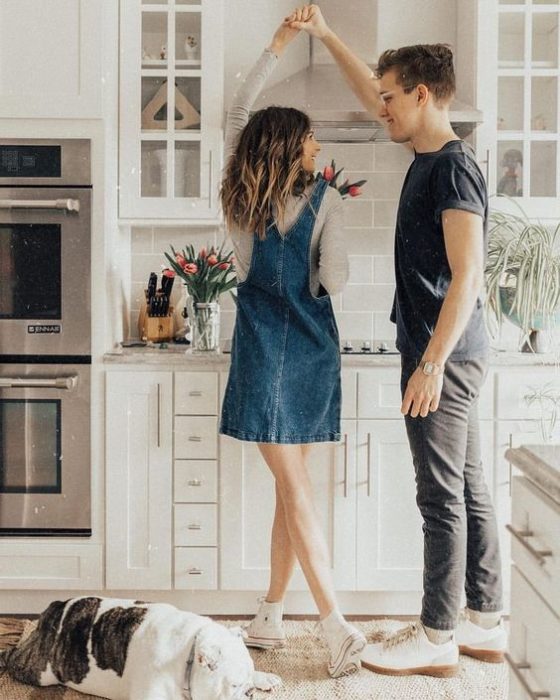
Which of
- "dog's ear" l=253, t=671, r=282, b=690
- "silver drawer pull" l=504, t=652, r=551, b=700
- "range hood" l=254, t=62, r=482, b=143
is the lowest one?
"dog's ear" l=253, t=671, r=282, b=690

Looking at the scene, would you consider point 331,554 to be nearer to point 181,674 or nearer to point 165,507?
point 165,507

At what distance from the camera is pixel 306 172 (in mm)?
2223

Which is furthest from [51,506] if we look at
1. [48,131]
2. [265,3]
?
[265,3]

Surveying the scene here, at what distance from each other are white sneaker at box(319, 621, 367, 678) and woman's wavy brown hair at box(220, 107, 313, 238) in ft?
3.68

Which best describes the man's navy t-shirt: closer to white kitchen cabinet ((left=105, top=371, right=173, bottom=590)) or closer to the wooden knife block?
white kitchen cabinet ((left=105, top=371, right=173, bottom=590))

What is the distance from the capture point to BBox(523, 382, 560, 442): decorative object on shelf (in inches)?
104

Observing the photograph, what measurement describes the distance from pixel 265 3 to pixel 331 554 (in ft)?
7.14

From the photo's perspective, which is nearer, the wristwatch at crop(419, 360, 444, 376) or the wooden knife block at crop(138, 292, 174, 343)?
the wristwatch at crop(419, 360, 444, 376)

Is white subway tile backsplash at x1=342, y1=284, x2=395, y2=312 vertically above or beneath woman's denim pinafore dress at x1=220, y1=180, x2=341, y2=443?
above

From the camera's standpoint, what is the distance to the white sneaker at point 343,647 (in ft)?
7.41

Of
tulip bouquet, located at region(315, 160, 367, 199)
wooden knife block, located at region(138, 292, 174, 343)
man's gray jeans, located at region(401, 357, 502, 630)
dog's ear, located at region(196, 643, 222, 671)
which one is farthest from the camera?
wooden knife block, located at region(138, 292, 174, 343)

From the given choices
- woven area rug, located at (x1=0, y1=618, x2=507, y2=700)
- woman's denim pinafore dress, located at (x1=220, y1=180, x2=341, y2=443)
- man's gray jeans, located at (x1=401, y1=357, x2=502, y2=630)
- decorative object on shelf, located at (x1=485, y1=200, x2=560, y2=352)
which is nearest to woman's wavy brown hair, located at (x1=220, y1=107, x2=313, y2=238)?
woman's denim pinafore dress, located at (x1=220, y1=180, x2=341, y2=443)

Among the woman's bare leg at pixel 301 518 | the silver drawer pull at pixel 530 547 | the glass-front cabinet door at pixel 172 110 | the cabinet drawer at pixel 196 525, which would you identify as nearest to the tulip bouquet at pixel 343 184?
the glass-front cabinet door at pixel 172 110

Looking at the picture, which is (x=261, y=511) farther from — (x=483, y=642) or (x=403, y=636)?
(x=483, y=642)
